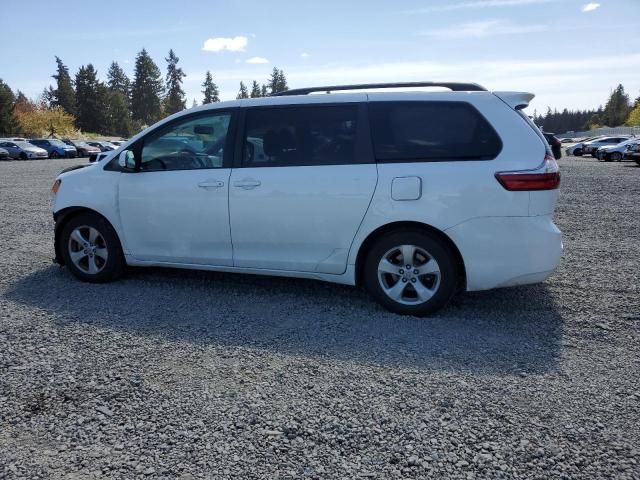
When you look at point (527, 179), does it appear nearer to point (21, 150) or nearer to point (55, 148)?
point (21, 150)

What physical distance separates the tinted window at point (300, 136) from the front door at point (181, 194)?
285mm

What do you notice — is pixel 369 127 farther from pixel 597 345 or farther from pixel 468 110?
pixel 597 345

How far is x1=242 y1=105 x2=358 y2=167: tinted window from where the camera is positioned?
14.9 ft

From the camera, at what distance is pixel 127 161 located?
5141mm

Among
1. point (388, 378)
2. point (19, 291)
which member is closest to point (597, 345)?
point (388, 378)

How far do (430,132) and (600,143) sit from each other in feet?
137

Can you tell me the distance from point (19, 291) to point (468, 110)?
4.69 m

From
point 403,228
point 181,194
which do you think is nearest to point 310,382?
point 403,228

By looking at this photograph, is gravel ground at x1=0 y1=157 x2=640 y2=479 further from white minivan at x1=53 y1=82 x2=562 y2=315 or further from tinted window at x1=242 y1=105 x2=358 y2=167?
tinted window at x1=242 y1=105 x2=358 y2=167

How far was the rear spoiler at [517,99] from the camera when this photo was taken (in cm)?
430

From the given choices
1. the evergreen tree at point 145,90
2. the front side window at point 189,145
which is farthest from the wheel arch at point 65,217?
the evergreen tree at point 145,90

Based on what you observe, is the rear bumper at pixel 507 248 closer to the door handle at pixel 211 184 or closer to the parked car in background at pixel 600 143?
the door handle at pixel 211 184

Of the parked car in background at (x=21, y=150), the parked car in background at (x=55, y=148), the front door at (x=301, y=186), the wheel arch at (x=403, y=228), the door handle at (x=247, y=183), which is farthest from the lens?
the parked car in background at (x=55, y=148)

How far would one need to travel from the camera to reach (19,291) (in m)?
5.18
